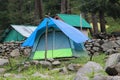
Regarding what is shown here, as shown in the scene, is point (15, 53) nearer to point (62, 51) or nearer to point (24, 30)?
point (62, 51)

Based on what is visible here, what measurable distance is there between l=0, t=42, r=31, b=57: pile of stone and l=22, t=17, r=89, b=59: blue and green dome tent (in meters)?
2.37

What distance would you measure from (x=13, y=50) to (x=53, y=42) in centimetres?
392

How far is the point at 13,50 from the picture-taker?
1973cm

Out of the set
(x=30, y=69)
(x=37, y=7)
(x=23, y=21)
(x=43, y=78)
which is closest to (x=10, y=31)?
(x=37, y=7)

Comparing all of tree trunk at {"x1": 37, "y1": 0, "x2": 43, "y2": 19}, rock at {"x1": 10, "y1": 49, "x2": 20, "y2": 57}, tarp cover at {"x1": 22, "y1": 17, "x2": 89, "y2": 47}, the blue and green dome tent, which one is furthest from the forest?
rock at {"x1": 10, "y1": 49, "x2": 20, "y2": 57}

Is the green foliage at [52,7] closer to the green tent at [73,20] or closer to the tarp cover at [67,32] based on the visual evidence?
the green tent at [73,20]

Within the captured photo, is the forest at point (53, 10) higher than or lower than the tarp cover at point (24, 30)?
higher

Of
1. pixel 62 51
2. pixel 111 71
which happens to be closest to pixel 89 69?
pixel 111 71

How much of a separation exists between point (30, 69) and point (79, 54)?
175 inches

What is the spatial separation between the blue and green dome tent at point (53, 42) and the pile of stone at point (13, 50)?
2365 mm

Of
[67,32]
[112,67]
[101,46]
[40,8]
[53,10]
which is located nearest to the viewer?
[112,67]

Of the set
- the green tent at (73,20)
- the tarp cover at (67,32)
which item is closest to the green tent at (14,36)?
the green tent at (73,20)

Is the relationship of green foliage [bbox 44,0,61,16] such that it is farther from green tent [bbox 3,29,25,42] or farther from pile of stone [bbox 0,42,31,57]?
pile of stone [bbox 0,42,31,57]

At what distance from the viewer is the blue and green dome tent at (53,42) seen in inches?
631
